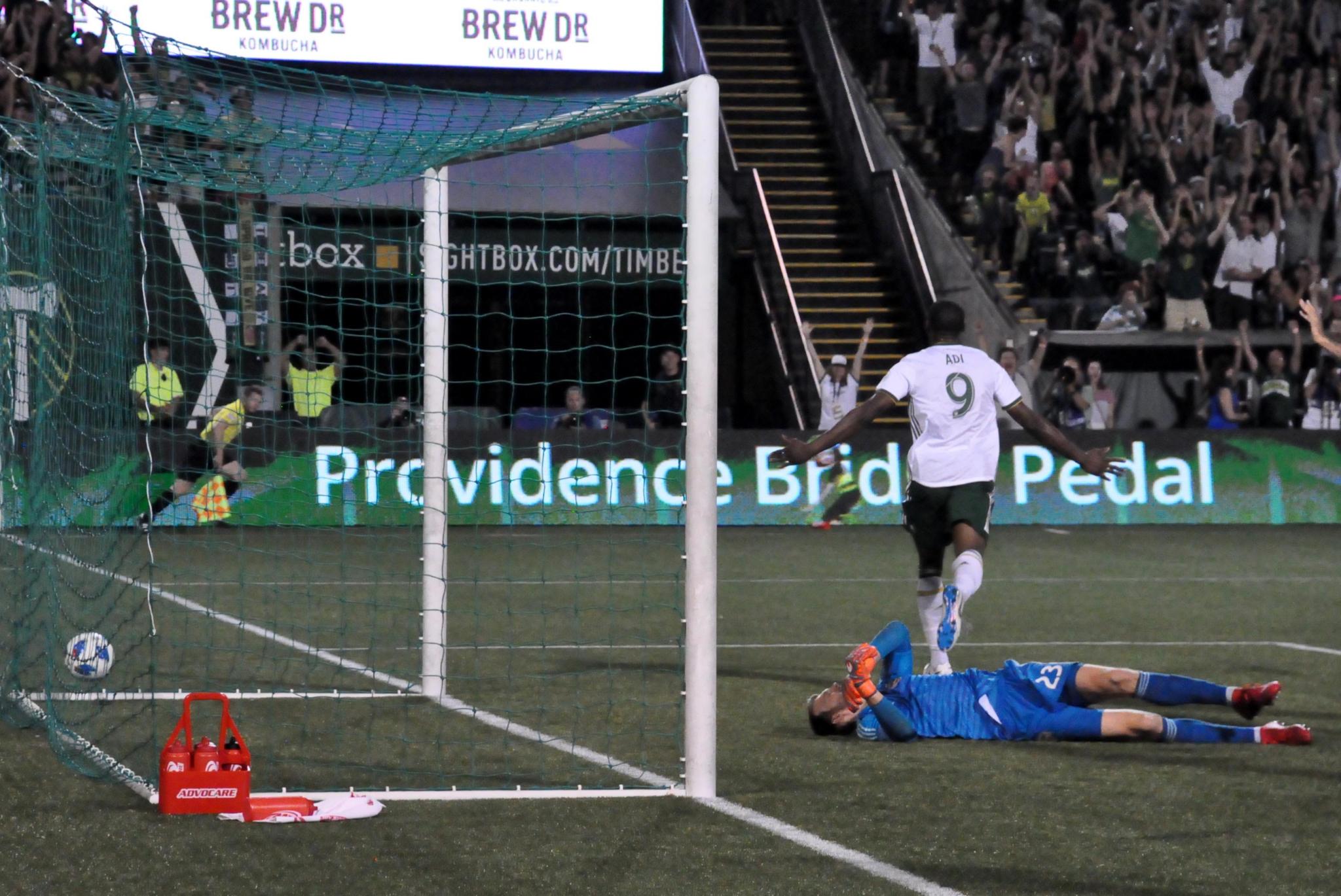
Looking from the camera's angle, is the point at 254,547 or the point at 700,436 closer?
the point at 700,436

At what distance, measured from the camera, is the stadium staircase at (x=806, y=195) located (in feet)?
81.6

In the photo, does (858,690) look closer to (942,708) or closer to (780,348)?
(942,708)

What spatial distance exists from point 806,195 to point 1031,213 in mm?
3572

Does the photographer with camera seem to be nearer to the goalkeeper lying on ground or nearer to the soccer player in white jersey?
the soccer player in white jersey

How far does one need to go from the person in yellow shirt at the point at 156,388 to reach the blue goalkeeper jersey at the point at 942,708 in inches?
121

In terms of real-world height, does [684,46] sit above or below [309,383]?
above

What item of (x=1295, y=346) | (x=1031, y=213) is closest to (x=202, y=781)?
(x=1031, y=213)

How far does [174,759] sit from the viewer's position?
20.1 feet

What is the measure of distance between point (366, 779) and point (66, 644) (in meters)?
3.04

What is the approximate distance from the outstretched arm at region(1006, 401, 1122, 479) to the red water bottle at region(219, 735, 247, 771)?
12.7ft

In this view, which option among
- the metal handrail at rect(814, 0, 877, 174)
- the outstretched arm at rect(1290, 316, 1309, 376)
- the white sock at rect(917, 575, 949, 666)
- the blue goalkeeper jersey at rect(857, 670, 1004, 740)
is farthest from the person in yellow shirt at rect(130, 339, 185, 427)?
the outstretched arm at rect(1290, 316, 1309, 376)

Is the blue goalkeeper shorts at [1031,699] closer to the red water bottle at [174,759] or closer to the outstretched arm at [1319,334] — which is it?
the outstretched arm at [1319,334]

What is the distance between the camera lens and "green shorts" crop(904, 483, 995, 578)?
8828mm

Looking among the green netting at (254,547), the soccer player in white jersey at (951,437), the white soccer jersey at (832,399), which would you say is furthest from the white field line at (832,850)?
the white soccer jersey at (832,399)
